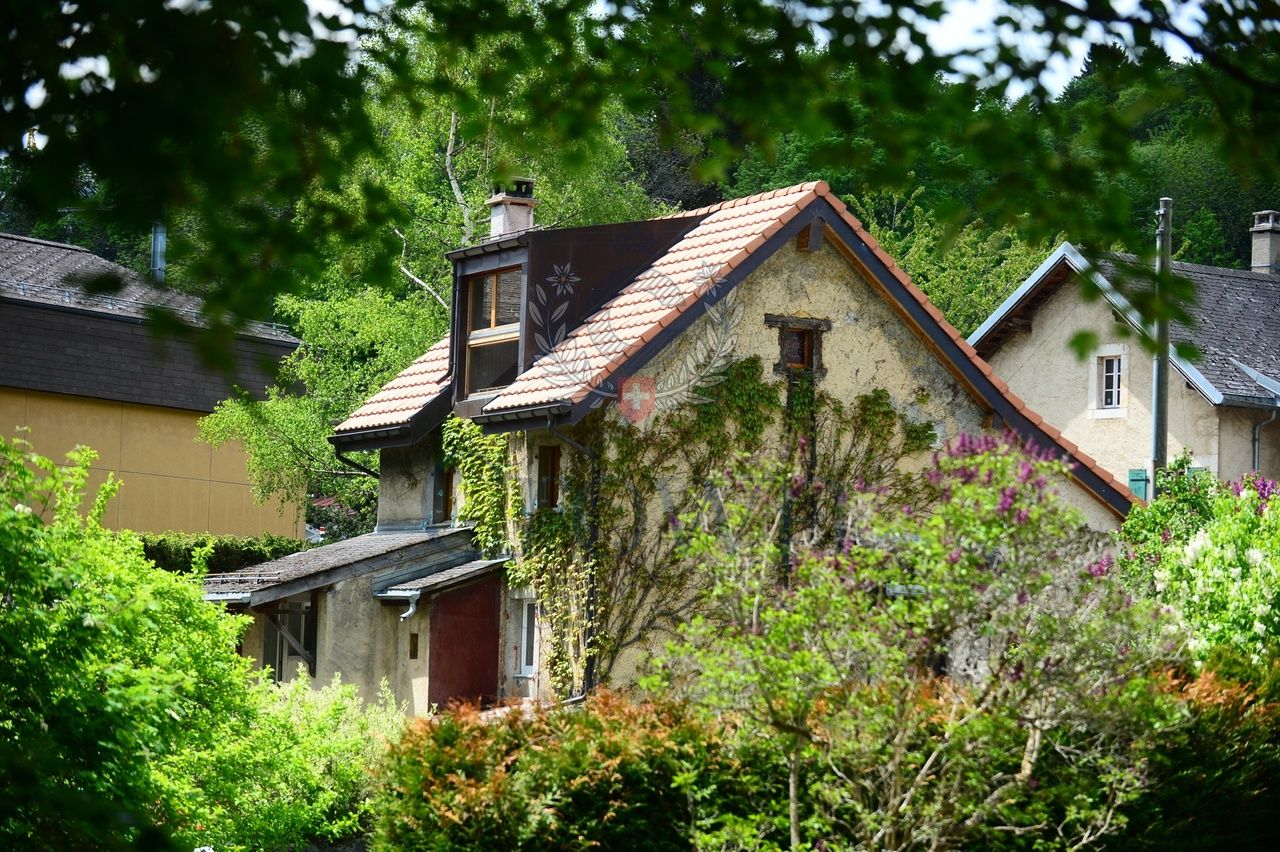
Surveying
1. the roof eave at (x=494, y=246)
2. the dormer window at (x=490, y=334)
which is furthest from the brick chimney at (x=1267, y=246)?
the roof eave at (x=494, y=246)

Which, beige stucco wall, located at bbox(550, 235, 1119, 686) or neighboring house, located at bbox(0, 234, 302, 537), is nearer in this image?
beige stucco wall, located at bbox(550, 235, 1119, 686)

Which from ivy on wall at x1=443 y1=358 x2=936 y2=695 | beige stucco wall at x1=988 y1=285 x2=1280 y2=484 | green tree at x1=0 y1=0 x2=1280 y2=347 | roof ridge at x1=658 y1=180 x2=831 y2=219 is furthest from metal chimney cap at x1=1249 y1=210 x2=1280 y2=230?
green tree at x1=0 y1=0 x2=1280 y2=347

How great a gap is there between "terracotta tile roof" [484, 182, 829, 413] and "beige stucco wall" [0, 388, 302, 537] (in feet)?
50.6

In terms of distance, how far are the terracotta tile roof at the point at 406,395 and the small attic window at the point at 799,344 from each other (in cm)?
533

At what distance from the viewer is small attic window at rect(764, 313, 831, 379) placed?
23781 mm

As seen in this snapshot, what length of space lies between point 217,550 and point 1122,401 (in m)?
17.4

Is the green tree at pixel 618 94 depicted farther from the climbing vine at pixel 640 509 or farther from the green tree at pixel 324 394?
the green tree at pixel 324 394

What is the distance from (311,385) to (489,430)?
43.9 feet

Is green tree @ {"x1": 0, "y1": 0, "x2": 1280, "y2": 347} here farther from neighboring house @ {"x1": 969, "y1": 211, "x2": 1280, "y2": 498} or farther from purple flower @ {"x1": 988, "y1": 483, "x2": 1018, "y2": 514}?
neighboring house @ {"x1": 969, "y1": 211, "x2": 1280, "y2": 498}

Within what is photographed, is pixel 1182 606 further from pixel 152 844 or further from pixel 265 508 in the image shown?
pixel 265 508

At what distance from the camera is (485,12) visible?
554cm

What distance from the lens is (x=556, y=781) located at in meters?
13.0

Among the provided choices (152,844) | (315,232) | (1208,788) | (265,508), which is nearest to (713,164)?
(315,232)

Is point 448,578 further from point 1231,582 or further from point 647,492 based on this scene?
point 1231,582
